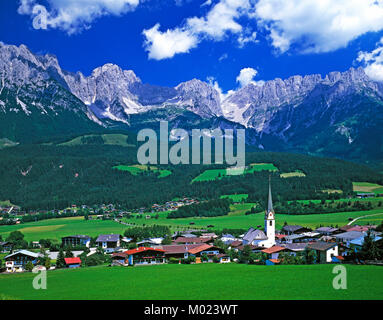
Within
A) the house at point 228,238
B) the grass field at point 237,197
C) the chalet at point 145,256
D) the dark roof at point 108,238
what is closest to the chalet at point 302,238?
the house at point 228,238

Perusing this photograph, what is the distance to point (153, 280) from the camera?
41344 mm

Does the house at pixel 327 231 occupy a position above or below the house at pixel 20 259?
above

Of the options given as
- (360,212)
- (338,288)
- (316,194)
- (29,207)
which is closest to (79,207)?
(29,207)

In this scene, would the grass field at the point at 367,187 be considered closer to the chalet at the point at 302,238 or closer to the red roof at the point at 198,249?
the chalet at the point at 302,238

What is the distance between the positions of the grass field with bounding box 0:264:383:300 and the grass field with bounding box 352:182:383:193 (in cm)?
11872

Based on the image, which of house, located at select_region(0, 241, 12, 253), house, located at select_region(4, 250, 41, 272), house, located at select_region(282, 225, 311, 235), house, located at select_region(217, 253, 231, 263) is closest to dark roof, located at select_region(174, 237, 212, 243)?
house, located at select_region(217, 253, 231, 263)

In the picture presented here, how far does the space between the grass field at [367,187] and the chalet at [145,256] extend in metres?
110

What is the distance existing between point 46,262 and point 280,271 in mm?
37396

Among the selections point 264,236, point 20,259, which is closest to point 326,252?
point 264,236

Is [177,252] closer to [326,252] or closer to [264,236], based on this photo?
[264,236]

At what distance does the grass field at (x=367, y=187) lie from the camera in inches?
5965

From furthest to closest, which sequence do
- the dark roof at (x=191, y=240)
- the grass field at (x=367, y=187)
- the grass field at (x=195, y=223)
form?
the grass field at (x=367, y=187)
the grass field at (x=195, y=223)
the dark roof at (x=191, y=240)

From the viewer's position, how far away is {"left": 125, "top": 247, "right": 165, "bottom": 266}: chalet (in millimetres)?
62250

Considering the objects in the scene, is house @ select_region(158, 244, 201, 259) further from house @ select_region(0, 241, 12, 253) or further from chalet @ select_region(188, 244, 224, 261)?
house @ select_region(0, 241, 12, 253)
